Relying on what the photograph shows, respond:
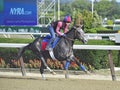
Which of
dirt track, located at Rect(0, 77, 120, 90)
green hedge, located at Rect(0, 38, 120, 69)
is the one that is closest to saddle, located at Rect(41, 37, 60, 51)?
dirt track, located at Rect(0, 77, 120, 90)

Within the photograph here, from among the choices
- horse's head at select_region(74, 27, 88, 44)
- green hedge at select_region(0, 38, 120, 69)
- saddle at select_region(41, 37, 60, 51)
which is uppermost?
horse's head at select_region(74, 27, 88, 44)

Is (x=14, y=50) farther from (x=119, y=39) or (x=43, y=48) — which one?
(x=119, y=39)

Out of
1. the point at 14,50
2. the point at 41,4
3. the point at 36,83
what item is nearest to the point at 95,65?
the point at 14,50

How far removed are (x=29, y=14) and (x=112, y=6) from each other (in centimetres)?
8742

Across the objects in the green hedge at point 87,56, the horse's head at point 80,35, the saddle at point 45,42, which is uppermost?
the horse's head at point 80,35

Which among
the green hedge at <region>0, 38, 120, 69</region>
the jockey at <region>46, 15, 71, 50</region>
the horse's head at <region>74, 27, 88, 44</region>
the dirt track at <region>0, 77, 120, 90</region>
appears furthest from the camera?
the green hedge at <region>0, 38, 120, 69</region>

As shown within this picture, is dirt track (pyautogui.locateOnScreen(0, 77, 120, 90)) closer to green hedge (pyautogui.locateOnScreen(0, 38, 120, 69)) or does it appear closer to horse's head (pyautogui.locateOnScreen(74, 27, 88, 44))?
horse's head (pyautogui.locateOnScreen(74, 27, 88, 44))

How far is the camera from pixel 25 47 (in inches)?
405

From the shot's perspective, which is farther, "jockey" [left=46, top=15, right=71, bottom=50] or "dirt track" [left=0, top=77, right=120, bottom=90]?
"jockey" [left=46, top=15, right=71, bottom=50]

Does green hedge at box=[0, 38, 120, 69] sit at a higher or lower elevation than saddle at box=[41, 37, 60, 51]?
lower

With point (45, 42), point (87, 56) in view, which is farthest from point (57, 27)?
point (87, 56)

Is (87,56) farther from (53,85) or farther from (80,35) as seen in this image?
(53,85)

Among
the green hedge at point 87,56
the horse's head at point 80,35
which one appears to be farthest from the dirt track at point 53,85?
the green hedge at point 87,56

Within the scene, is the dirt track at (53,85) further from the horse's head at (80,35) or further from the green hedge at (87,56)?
the green hedge at (87,56)
